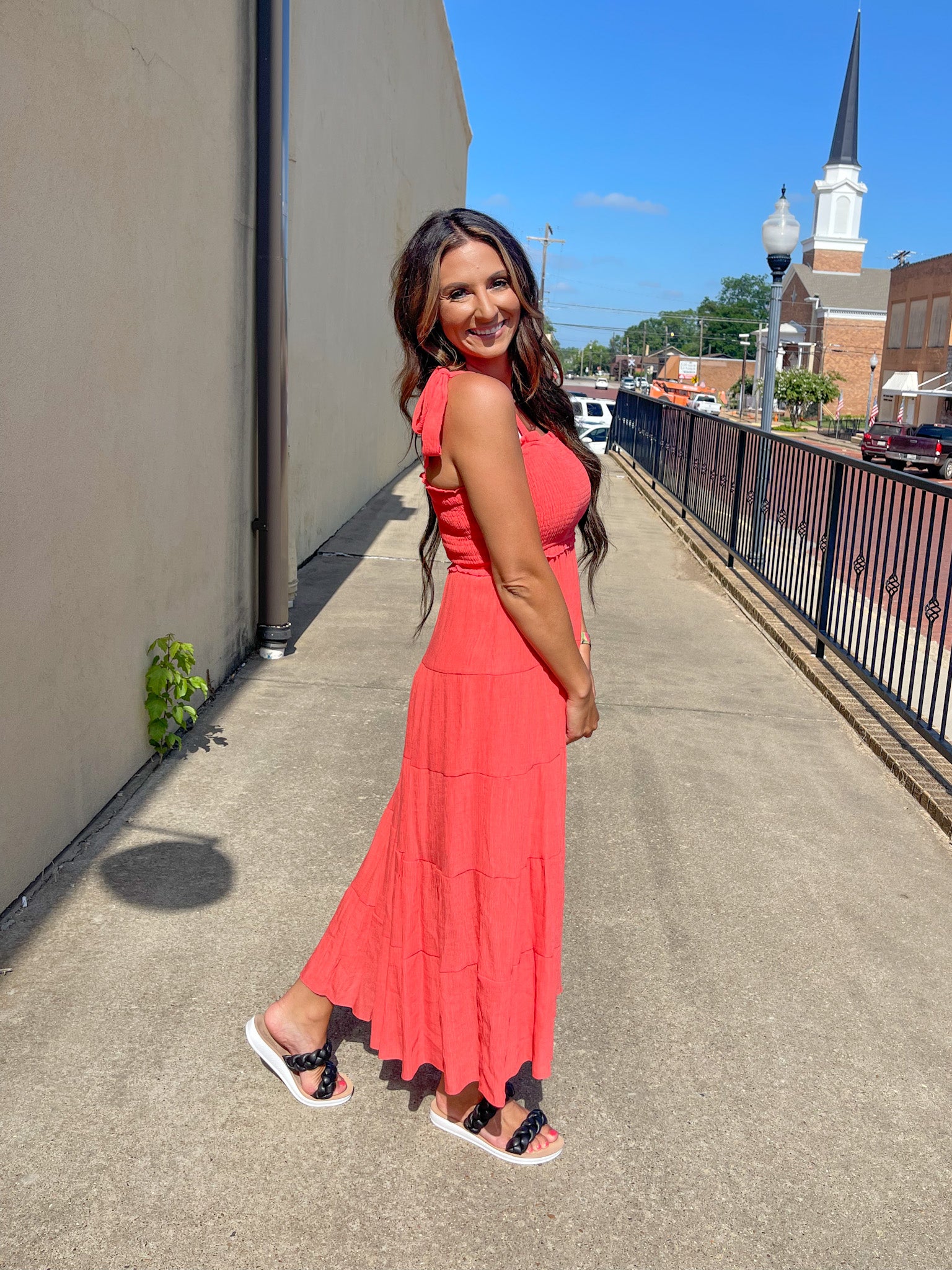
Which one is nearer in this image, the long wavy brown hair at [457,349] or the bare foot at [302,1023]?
the long wavy brown hair at [457,349]

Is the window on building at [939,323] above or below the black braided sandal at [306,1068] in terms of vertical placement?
above

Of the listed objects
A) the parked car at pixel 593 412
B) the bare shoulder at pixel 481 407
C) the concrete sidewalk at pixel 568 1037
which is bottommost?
the concrete sidewalk at pixel 568 1037

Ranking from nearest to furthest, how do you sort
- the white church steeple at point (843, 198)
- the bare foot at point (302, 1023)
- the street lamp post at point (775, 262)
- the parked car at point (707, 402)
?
the bare foot at point (302, 1023)
the street lamp post at point (775, 262)
the parked car at point (707, 402)
the white church steeple at point (843, 198)

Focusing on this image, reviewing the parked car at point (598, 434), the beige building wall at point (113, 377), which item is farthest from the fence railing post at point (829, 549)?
the parked car at point (598, 434)

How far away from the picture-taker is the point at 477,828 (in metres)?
2.26

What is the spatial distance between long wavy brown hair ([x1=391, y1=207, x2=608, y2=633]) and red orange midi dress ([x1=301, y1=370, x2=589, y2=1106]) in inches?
3.6

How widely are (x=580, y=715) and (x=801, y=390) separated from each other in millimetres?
66380

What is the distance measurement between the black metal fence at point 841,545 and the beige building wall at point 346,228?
103 inches

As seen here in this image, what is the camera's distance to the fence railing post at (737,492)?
9586 millimetres

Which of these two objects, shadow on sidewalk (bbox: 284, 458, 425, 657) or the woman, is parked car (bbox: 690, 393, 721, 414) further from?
the woman

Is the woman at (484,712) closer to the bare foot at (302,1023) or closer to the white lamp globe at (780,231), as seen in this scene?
the bare foot at (302,1023)

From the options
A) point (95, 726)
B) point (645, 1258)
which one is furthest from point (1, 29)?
point (645, 1258)

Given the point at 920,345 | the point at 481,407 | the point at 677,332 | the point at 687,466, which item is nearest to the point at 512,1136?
the point at 481,407

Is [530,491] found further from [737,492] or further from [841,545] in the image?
[737,492]
